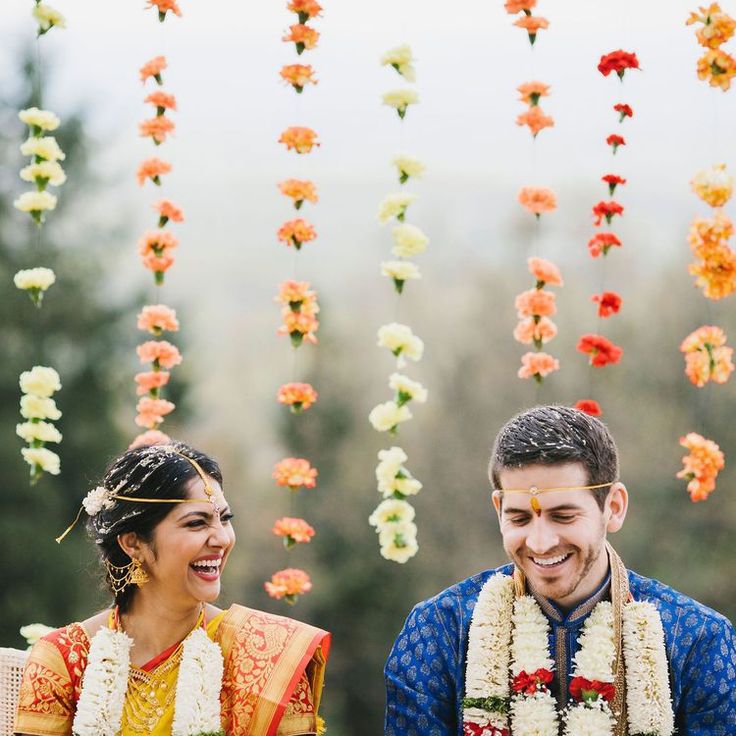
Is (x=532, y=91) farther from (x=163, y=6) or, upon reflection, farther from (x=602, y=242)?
(x=163, y=6)

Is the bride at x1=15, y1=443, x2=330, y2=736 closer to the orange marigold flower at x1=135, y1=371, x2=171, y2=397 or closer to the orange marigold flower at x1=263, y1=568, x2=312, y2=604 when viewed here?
the orange marigold flower at x1=263, y1=568, x2=312, y2=604

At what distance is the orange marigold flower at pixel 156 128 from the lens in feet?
15.6

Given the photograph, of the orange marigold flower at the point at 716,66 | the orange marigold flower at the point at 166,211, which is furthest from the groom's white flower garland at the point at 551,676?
the orange marigold flower at the point at 166,211

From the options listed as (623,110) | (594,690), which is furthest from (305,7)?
(594,690)

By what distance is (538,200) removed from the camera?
4.51 metres

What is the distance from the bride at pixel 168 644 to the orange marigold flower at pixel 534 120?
1933mm

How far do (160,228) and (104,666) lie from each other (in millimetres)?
2294

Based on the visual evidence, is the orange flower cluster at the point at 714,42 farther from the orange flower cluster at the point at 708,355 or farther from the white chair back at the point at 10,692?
the white chair back at the point at 10,692

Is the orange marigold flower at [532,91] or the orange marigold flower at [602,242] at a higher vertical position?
the orange marigold flower at [532,91]

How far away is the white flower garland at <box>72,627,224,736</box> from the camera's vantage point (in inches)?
120

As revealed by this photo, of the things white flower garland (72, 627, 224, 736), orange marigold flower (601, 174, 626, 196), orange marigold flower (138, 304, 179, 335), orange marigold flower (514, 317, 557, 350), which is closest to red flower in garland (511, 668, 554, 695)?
white flower garland (72, 627, 224, 736)

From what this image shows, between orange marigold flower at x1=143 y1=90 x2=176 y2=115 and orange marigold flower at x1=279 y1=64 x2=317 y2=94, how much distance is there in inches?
20.8

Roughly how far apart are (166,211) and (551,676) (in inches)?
107

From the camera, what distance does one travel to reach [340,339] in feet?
42.2
